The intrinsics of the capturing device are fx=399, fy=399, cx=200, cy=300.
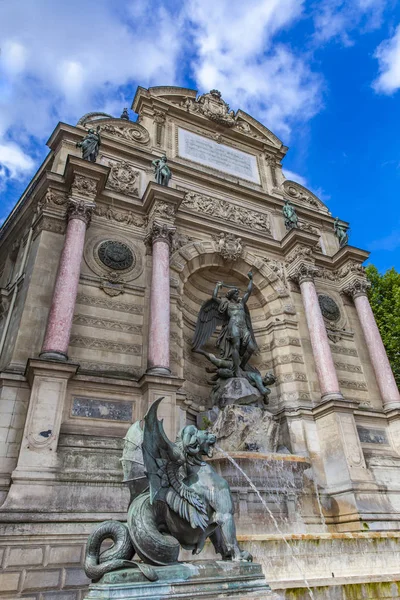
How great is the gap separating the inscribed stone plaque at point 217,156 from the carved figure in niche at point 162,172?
2.29 metres

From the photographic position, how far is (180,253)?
12273 mm

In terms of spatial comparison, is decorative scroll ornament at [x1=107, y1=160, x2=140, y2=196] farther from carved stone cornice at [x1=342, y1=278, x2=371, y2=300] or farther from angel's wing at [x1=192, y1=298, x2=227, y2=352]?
carved stone cornice at [x1=342, y1=278, x2=371, y2=300]

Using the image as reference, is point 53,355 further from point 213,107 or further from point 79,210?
point 213,107

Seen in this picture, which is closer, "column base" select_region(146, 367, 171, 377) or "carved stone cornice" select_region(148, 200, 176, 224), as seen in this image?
"column base" select_region(146, 367, 171, 377)

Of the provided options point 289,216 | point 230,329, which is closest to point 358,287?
point 289,216

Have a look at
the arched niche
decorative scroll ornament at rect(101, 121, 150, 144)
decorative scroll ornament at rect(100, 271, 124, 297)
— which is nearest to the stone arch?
the arched niche

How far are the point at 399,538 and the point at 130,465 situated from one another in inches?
195

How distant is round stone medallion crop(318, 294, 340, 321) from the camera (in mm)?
13609

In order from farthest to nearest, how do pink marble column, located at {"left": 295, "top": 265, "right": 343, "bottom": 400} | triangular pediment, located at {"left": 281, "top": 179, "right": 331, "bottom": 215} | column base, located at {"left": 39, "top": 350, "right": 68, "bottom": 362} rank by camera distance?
triangular pediment, located at {"left": 281, "top": 179, "right": 331, "bottom": 215}
pink marble column, located at {"left": 295, "top": 265, "right": 343, "bottom": 400}
column base, located at {"left": 39, "top": 350, "right": 68, "bottom": 362}

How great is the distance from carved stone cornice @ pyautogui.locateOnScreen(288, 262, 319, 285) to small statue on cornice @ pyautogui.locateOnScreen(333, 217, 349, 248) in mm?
3178

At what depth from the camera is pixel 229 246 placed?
1325cm

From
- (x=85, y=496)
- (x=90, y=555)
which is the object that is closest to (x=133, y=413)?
(x=85, y=496)

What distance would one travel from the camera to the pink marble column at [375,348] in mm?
11812

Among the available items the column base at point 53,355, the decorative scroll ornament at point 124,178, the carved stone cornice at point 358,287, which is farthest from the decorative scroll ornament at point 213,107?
the column base at point 53,355
